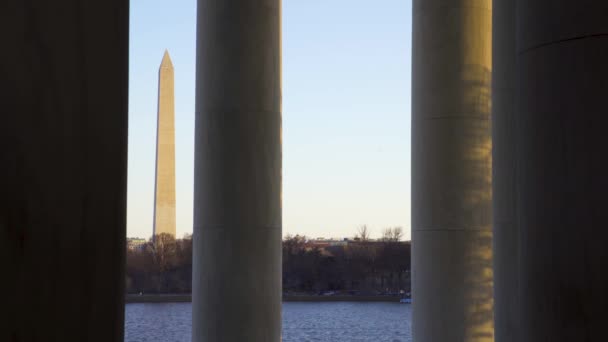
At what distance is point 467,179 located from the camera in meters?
104

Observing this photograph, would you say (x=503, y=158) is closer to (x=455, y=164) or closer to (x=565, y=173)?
(x=455, y=164)

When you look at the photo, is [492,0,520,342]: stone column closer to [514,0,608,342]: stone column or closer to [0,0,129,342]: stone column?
[514,0,608,342]: stone column

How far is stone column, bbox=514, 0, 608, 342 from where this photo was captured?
116 feet

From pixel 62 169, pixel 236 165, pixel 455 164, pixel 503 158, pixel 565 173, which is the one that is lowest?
pixel 62 169

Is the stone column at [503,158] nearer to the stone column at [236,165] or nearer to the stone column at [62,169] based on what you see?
the stone column at [236,165]

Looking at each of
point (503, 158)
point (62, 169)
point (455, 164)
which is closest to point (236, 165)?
point (455, 164)

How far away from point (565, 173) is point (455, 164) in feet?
221

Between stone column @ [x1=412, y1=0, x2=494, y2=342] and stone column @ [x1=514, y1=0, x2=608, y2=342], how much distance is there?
64.2 metres

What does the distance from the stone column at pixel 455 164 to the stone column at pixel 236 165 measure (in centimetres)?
2131

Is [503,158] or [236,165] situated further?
[236,165]

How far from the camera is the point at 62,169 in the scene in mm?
11062

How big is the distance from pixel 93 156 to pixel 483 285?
9658 centimetres

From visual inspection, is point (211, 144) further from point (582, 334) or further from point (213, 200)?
point (582, 334)

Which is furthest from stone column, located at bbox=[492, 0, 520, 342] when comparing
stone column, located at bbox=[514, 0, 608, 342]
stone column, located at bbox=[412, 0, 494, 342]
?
stone column, located at bbox=[514, 0, 608, 342]
